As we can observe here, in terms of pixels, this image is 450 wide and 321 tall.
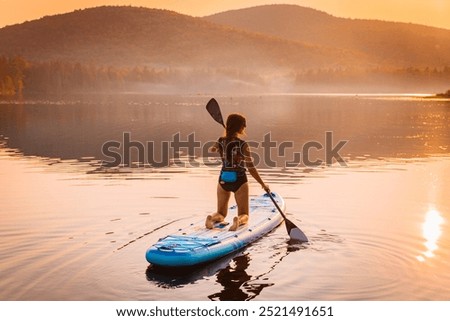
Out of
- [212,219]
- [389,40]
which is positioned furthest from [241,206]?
[389,40]

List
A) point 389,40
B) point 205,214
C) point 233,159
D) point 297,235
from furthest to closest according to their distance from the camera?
point 389,40
point 205,214
point 297,235
point 233,159

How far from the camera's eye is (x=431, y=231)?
1287cm

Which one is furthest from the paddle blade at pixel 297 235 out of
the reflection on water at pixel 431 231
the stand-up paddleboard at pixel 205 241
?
the reflection on water at pixel 431 231

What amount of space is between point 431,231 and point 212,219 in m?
4.27

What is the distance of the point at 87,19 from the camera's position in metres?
159

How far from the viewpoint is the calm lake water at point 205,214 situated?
9.65 meters

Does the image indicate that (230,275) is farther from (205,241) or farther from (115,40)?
(115,40)

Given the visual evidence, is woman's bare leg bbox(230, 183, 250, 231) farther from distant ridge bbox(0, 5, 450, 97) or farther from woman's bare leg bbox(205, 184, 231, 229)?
distant ridge bbox(0, 5, 450, 97)

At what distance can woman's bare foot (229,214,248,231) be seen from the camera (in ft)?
38.1

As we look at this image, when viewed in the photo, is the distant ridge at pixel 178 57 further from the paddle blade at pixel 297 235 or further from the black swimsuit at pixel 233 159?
the black swimsuit at pixel 233 159

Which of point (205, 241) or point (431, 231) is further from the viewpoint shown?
point (431, 231)

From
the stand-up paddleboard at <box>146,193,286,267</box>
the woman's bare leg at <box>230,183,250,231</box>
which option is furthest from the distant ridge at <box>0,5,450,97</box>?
the woman's bare leg at <box>230,183,250,231</box>

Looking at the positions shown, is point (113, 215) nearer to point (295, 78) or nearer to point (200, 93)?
point (200, 93)

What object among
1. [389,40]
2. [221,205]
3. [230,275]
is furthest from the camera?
[389,40]
